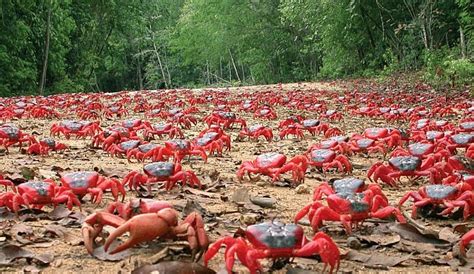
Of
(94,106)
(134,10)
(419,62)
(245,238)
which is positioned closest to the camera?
(245,238)

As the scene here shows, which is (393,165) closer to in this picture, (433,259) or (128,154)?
(433,259)

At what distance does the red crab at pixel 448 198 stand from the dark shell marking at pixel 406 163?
1.03 metres

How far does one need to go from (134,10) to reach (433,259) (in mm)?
34354

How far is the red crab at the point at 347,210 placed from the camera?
10.6ft

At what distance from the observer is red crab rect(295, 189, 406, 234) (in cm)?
322

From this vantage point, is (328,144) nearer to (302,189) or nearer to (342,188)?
(302,189)

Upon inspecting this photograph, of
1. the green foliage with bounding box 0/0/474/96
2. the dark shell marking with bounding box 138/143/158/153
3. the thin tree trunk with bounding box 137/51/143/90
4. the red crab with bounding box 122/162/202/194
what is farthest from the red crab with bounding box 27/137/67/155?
the thin tree trunk with bounding box 137/51/143/90

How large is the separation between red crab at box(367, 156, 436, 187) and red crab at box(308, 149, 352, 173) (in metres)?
→ 0.60

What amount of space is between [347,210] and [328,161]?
225 centimetres

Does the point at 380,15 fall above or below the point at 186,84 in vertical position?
above

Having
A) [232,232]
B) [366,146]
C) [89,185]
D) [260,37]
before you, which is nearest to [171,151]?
[89,185]

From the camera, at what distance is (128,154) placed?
20.3 ft

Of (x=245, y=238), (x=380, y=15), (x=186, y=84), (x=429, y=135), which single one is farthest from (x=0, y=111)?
(x=186, y=84)

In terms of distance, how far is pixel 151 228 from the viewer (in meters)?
2.44
